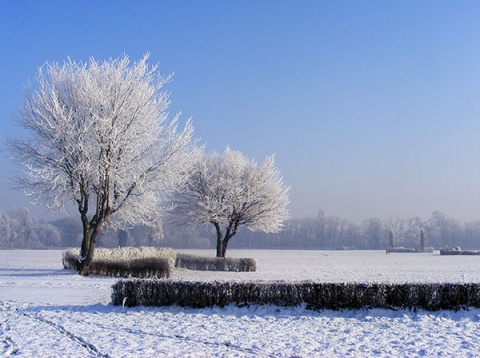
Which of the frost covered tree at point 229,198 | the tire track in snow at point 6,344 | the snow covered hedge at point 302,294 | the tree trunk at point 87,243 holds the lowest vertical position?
the tire track in snow at point 6,344

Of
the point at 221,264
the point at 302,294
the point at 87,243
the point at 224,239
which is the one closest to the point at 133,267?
the point at 87,243

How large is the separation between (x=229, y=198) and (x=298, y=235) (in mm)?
114634

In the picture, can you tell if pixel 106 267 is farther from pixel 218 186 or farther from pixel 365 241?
pixel 365 241

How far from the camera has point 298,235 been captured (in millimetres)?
152375

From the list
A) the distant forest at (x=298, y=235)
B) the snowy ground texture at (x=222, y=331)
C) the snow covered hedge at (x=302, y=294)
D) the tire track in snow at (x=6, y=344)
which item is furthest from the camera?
the distant forest at (x=298, y=235)

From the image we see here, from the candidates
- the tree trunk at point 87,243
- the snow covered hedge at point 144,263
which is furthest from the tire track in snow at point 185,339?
the tree trunk at point 87,243

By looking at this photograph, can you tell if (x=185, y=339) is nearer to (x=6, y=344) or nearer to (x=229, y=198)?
(x=6, y=344)

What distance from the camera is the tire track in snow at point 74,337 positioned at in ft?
34.1

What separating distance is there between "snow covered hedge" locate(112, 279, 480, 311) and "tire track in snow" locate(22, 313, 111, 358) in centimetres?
244

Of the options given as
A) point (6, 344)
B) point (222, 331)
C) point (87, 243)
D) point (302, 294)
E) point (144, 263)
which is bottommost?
point (6, 344)

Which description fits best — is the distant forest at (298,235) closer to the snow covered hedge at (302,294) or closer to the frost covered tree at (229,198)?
the frost covered tree at (229,198)

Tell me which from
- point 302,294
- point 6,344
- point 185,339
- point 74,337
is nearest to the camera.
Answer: point 6,344

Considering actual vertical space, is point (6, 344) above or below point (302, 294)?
below

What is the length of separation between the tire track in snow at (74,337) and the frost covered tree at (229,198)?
2581 centimetres
